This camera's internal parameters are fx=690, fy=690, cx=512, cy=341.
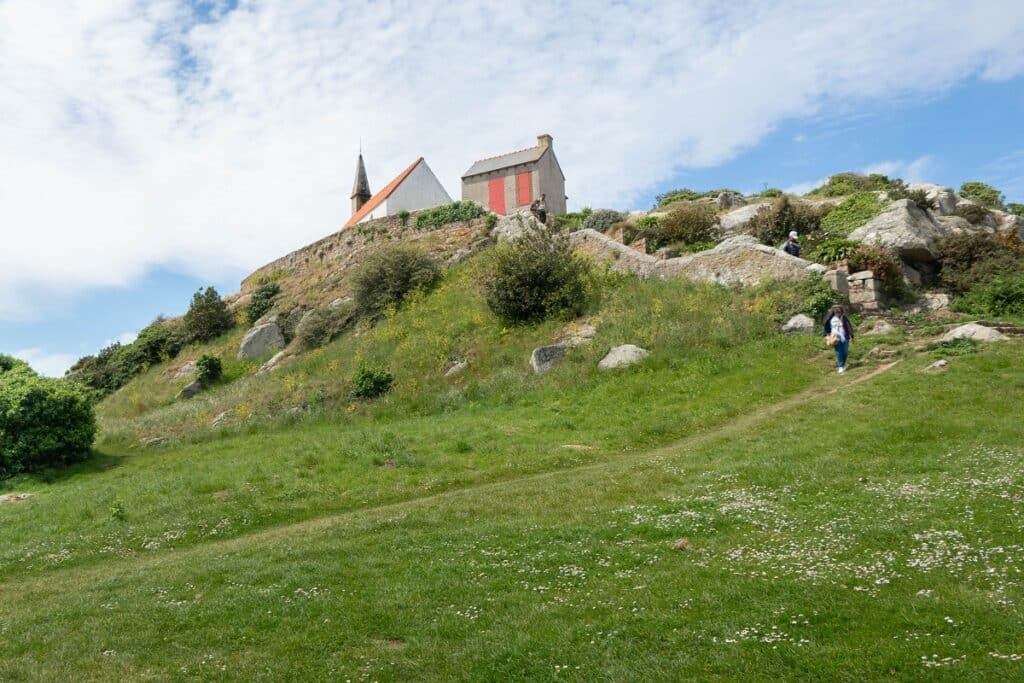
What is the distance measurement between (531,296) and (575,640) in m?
17.6

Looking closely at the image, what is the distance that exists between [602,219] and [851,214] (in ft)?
40.6

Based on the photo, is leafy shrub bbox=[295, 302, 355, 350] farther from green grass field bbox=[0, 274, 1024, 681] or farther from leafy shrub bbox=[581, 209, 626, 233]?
leafy shrub bbox=[581, 209, 626, 233]

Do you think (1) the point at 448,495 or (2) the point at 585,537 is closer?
(2) the point at 585,537

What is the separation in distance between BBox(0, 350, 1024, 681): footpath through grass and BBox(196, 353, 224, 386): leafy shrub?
66.9 ft

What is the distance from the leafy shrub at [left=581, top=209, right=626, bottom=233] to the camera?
34.5 meters

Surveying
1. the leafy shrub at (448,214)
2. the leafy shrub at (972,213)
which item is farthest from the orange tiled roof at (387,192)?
the leafy shrub at (972,213)

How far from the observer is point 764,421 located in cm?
1362

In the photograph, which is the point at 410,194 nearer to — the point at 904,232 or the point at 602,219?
the point at 602,219

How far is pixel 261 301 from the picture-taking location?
36.3m

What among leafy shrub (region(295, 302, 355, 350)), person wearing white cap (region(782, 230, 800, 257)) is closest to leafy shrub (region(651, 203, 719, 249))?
person wearing white cap (region(782, 230, 800, 257))

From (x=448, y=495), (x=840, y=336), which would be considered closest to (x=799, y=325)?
(x=840, y=336)

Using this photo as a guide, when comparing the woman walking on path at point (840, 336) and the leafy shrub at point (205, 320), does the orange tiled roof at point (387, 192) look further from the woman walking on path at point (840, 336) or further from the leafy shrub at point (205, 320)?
the woman walking on path at point (840, 336)

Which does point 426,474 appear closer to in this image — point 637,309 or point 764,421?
point 764,421

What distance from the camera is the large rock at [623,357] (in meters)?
18.8
